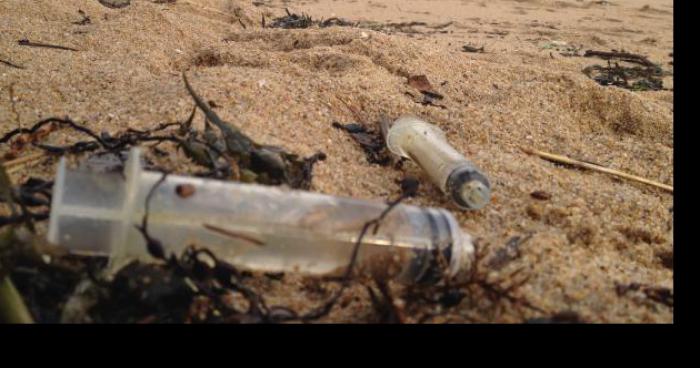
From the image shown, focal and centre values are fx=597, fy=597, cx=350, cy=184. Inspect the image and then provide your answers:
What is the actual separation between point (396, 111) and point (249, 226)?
1294 millimetres

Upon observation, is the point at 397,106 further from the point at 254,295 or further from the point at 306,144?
the point at 254,295

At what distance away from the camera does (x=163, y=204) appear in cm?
121

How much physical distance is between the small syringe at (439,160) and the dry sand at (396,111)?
6 centimetres

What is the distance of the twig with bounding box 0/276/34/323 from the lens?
1.05 metres

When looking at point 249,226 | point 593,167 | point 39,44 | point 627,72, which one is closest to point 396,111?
point 593,167

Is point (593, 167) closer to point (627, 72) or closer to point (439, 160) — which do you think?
point (439, 160)

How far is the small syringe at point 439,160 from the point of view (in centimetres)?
175

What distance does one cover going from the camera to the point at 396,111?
241cm

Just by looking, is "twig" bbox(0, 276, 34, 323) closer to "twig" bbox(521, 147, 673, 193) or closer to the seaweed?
"twig" bbox(521, 147, 673, 193)

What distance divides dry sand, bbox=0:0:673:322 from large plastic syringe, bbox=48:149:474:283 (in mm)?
124

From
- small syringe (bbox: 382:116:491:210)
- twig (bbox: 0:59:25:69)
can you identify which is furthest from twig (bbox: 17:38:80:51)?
small syringe (bbox: 382:116:491:210)

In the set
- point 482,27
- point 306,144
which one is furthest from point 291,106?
point 482,27

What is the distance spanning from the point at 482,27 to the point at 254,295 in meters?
4.98
